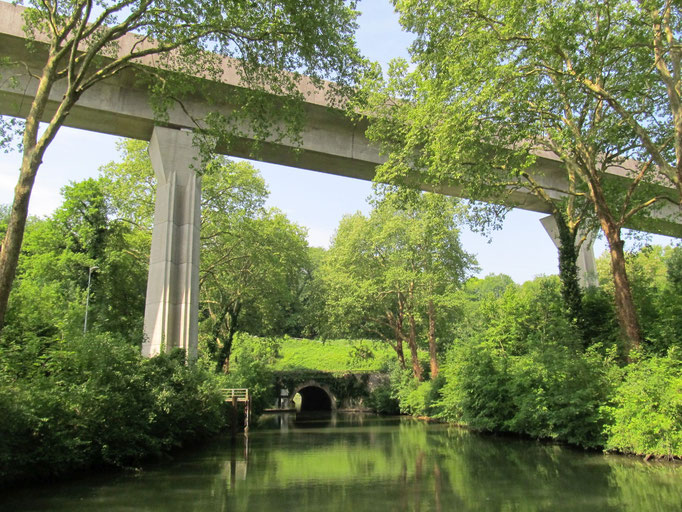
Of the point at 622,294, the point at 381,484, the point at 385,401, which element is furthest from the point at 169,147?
the point at 385,401

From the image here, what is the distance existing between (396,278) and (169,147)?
1672 cm

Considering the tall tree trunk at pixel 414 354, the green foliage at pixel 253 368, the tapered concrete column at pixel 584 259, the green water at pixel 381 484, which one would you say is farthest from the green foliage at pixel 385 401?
the green water at pixel 381 484

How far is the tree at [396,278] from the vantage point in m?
30.1

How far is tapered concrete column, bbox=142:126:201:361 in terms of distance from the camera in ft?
49.4

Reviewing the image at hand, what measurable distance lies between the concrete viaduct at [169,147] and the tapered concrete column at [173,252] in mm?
28

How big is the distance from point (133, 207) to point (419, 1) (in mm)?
20242

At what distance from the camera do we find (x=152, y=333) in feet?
49.3

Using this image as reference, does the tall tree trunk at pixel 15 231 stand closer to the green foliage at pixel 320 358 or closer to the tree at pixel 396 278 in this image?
the tree at pixel 396 278

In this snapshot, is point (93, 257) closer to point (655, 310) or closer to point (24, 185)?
point (24, 185)

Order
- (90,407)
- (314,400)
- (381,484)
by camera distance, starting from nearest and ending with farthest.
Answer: (381,484) < (90,407) < (314,400)

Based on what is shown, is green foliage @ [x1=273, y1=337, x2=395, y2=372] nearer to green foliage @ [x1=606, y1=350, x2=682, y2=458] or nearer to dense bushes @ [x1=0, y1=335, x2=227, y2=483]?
dense bushes @ [x1=0, y1=335, x2=227, y2=483]

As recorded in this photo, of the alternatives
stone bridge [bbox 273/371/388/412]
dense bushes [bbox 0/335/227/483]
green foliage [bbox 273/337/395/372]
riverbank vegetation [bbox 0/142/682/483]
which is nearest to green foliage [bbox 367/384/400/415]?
riverbank vegetation [bbox 0/142/682/483]

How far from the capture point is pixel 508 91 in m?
13.2

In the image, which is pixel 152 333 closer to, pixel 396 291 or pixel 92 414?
pixel 92 414
